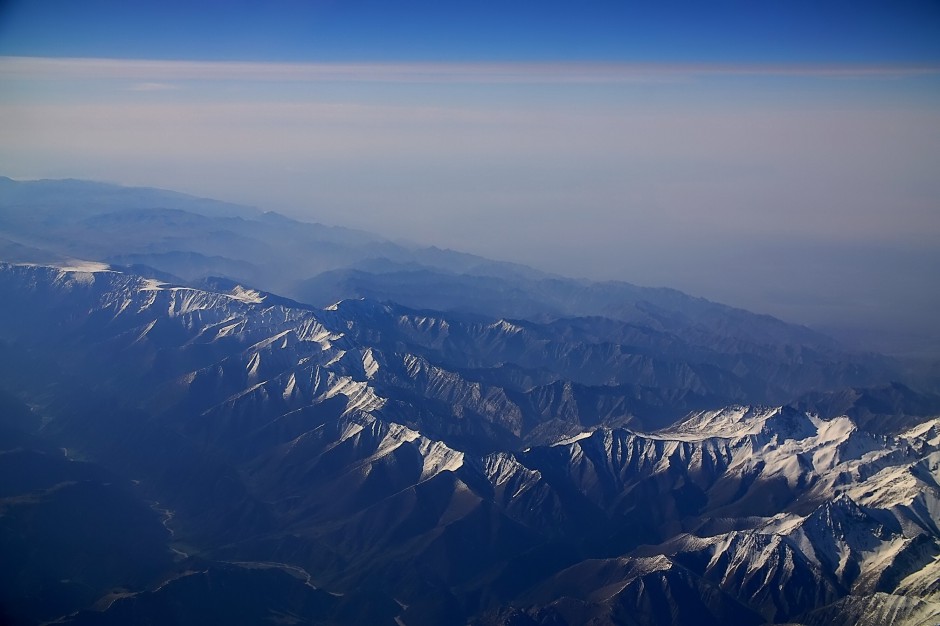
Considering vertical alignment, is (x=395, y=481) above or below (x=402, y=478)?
below

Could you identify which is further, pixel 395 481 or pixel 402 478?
pixel 402 478

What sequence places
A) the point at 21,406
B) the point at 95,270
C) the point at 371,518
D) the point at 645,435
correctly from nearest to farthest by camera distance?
the point at 371,518 → the point at 645,435 → the point at 21,406 → the point at 95,270

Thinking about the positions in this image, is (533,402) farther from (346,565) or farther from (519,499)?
(346,565)

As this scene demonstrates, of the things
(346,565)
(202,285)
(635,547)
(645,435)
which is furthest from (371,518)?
(202,285)

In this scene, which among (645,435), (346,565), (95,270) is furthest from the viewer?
(95,270)
